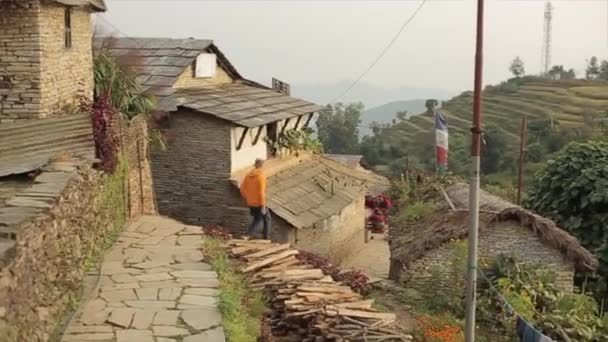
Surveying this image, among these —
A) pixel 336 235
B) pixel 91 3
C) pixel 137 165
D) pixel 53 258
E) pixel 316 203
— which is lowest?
pixel 336 235

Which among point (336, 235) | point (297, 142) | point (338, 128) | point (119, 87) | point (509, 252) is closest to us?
point (509, 252)

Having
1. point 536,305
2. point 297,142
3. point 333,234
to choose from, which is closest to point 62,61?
point 536,305

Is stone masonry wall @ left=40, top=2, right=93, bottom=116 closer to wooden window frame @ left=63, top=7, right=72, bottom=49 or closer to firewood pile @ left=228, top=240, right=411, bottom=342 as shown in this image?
wooden window frame @ left=63, top=7, right=72, bottom=49

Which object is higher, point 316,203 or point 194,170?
point 194,170

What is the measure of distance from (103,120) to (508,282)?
300 inches

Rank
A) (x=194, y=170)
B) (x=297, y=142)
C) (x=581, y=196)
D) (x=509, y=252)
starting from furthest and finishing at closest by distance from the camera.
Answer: (x=297, y=142), (x=194, y=170), (x=581, y=196), (x=509, y=252)

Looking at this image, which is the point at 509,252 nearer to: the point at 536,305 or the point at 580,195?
the point at 536,305

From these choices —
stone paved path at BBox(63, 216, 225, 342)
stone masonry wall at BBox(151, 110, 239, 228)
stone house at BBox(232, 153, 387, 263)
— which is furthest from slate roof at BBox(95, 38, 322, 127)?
stone paved path at BBox(63, 216, 225, 342)

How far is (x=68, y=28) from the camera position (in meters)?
12.2

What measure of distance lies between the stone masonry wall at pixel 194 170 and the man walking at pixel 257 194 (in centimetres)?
383

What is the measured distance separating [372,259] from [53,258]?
1571 centimetres

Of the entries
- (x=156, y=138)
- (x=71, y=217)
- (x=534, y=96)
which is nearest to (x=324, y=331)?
(x=71, y=217)

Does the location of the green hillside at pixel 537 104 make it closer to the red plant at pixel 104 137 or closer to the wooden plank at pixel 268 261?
the wooden plank at pixel 268 261

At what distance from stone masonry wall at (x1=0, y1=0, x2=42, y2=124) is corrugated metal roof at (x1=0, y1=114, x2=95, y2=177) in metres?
0.33
